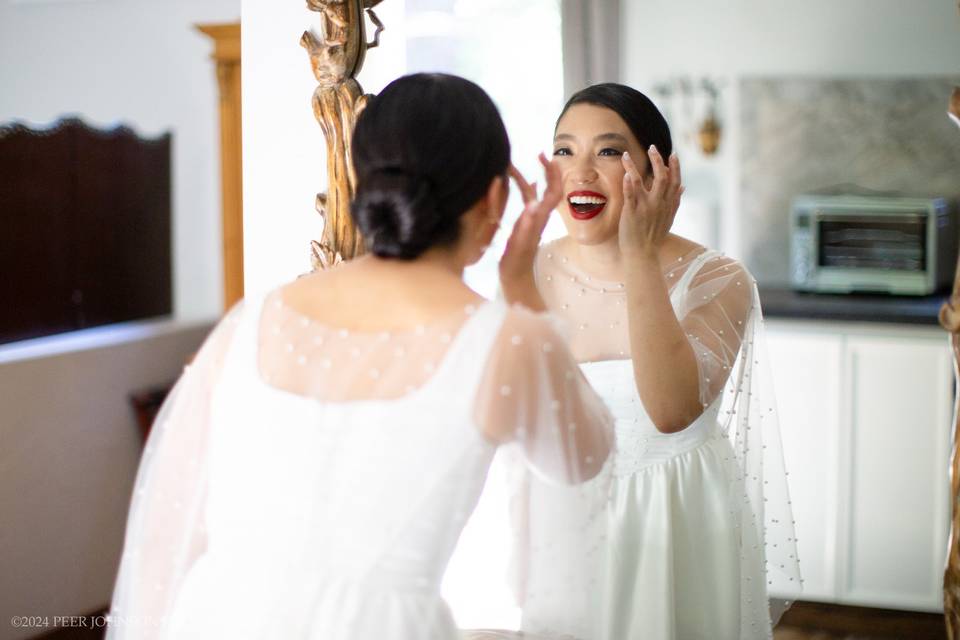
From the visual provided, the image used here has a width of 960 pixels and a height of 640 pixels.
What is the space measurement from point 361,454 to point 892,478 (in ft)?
2.66

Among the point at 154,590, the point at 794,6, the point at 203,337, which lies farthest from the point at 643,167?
the point at 203,337

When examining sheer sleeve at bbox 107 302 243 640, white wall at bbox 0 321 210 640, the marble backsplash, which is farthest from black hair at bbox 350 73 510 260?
white wall at bbox 0 321 210 640

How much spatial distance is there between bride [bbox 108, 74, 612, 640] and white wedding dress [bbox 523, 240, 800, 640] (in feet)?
0.86

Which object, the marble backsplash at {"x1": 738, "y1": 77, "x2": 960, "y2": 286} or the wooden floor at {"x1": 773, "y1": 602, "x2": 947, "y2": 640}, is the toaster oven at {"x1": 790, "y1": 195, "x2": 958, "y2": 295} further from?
the wooden floor at {"x1": 773, "y1": 602, "x2": 947, "y2": 640}

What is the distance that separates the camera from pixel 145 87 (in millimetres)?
3816

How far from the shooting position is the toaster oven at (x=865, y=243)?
1.27 m

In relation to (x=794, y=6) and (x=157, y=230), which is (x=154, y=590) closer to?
(x=794, y=6)

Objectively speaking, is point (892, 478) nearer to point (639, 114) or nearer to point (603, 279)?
point (603, 279)

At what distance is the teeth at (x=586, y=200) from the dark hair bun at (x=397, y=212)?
0.34 metres

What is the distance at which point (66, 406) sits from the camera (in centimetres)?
265

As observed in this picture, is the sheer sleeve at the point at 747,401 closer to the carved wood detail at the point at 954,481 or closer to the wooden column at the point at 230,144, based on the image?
the carved wood detail at the point at 954,481

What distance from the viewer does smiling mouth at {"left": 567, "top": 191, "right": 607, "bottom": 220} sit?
1.29 metres

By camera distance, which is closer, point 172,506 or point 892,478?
point 172,506

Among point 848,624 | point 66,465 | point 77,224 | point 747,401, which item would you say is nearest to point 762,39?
point 747,401
